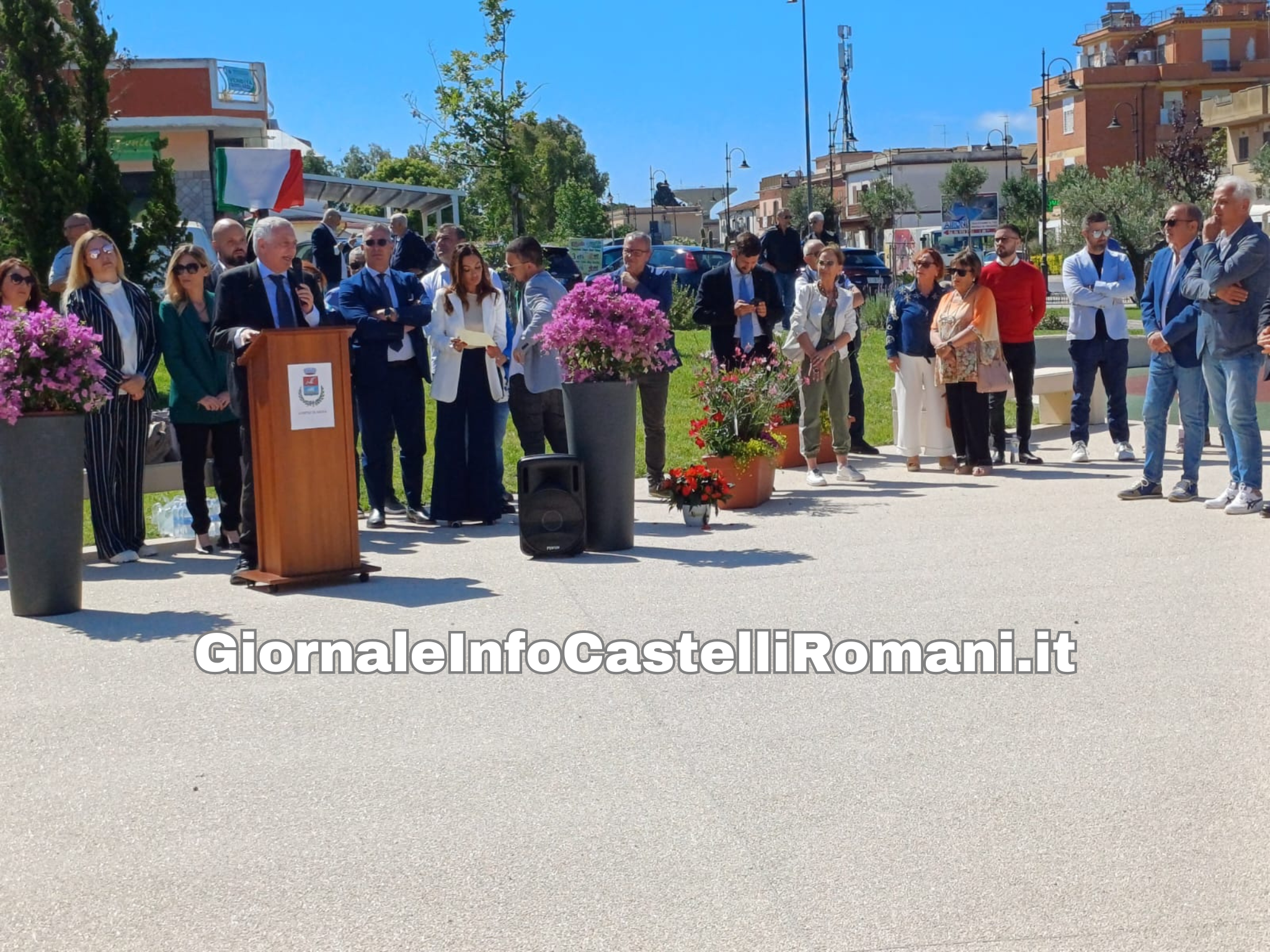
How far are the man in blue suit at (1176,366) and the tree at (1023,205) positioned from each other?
73.7 m

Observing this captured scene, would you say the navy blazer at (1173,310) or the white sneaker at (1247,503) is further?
the navy blazer at (1173,310)

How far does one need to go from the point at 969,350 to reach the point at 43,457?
813 centimetres

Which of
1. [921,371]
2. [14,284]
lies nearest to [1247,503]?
[921,371]

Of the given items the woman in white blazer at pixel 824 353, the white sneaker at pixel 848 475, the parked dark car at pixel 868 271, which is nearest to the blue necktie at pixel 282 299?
the woman in white blazer at pixel 824 353

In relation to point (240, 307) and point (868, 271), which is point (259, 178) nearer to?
point (240, 307)

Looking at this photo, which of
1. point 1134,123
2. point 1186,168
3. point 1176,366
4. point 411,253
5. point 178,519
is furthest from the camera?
point 1134,123

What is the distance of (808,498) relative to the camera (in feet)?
41.5

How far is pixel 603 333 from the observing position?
10250 millimetres

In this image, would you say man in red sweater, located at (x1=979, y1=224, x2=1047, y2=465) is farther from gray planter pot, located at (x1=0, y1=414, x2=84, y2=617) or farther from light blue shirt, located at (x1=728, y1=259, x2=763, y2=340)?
gray planter pot, located at (x1=0, y1=414, x2=84, y2=617)

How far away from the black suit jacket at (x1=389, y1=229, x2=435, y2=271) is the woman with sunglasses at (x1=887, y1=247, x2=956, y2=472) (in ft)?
14.3

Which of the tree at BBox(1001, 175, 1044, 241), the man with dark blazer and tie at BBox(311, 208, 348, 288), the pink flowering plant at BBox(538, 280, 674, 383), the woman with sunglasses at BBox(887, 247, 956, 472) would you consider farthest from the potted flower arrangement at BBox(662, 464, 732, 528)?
the tree at BBox(1001, 175, 1044, 241)

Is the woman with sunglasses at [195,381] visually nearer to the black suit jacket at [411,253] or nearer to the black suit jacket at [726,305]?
the black suit jacket at [411,253]

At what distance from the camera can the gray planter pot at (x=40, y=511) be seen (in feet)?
27.9

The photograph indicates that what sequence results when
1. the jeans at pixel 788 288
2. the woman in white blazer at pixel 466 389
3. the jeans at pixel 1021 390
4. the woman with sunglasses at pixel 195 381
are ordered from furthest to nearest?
1. the jeans at pixel 788 288
2. the jeans at pixel 1021 390
3. the woman in white blazer at pixel 466 389
4. the woman with sunglasses at pixel 195 381
